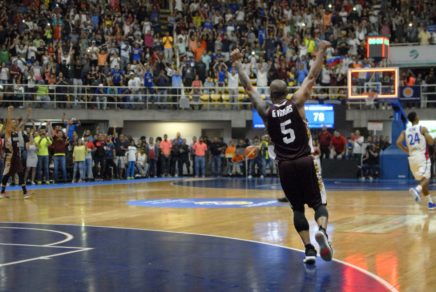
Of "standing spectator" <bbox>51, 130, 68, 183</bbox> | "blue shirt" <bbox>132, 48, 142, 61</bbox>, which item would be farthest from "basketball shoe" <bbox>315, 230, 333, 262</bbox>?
"blue shirt" <bbox>132, 48, 142, 61</bbox>

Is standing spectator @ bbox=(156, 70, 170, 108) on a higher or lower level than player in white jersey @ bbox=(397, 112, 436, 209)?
higher

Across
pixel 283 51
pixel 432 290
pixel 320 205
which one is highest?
pixel 283 51

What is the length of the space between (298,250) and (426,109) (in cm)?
2271

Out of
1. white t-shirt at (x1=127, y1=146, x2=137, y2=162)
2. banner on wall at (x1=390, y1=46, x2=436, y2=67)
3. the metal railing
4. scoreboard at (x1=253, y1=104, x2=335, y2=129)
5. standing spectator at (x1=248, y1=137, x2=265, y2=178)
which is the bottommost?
standing spectator at (x1=248, y1=137, x2=265, y2=178)

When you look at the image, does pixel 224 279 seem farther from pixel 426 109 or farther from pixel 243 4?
pixel 243 4

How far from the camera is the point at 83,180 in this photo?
26719 mm

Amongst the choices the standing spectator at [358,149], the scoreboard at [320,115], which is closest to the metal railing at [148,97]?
the scoreboard at [320,115]

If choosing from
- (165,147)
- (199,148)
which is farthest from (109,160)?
(199,148)

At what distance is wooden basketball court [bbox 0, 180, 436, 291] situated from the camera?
8773mm

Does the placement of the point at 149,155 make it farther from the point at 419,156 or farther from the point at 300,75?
the point at 419,156

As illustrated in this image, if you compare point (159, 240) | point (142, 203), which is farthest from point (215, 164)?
point (159, 240)

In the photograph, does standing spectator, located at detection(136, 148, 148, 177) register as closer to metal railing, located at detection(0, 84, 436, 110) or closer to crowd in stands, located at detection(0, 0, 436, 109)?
metal railing, located at detection(0, 84, 436, 110)

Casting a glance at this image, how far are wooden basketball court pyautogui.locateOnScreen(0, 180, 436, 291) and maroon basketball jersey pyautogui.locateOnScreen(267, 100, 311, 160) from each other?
1.28 m

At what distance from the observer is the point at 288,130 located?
325 inches
